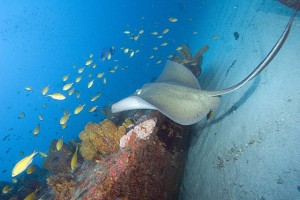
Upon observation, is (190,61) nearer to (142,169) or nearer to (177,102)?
(177,102)

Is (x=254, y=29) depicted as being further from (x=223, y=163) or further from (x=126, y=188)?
(x=126, y=188)

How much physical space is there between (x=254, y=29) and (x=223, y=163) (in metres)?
6.09

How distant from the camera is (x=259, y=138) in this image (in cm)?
407

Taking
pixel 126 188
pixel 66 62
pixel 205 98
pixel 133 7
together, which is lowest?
pixel 66 62

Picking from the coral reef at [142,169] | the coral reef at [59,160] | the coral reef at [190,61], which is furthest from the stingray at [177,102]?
the coral reef at [59,160]

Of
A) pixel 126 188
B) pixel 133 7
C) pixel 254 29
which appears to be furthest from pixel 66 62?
pixel 126 188

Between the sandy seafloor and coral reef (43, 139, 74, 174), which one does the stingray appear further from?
coral reef (43, 139, 74, 174)

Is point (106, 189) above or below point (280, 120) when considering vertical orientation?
below

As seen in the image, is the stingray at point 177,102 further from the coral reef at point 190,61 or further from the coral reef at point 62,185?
the coral reef at point 190,61

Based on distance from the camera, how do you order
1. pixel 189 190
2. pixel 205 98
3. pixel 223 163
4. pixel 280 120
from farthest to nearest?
1. pixel 189 190
2. pixel 223 163
3. pixel 205 98
4. pixel 280 120

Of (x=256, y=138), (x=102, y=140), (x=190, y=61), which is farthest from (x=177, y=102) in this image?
(x=190, y=61)

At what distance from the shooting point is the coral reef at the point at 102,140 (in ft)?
16.3

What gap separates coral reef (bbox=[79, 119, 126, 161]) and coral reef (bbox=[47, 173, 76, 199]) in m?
0.74

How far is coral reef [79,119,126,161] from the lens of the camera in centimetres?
497
